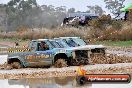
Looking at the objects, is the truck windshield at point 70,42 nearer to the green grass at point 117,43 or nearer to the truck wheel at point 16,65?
the truck wheel at point 16,65

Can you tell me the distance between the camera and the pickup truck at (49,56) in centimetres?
2388

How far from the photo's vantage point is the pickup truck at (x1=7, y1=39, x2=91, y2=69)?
78.4 feet

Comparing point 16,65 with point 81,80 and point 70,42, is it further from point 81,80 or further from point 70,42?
point 81,80

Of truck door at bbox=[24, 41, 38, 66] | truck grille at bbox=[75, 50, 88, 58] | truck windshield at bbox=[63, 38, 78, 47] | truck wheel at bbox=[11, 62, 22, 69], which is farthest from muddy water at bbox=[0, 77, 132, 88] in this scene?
truck windshield at bbox=[63, 38, 78, 47]

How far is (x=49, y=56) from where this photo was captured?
2419 centimetres

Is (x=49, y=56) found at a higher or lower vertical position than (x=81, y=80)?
lower

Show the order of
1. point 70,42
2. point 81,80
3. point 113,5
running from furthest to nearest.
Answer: point 113,5 < point 70,42 < point 81,80

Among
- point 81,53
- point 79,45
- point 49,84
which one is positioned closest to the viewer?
point 49,84

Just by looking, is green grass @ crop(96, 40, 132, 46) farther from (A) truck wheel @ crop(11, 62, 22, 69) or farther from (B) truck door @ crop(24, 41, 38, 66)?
(A) truck wheel @ crop(11, 62, 22, 69)

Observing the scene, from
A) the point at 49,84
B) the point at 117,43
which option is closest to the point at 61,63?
the point at 49,84

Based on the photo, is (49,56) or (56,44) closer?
(49,56)

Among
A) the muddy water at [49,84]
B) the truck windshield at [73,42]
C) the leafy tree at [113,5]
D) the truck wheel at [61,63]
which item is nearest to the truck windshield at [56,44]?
the truck windshield at [73,42]

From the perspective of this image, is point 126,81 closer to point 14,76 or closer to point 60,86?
point 60,86

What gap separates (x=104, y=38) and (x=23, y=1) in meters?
73.6
